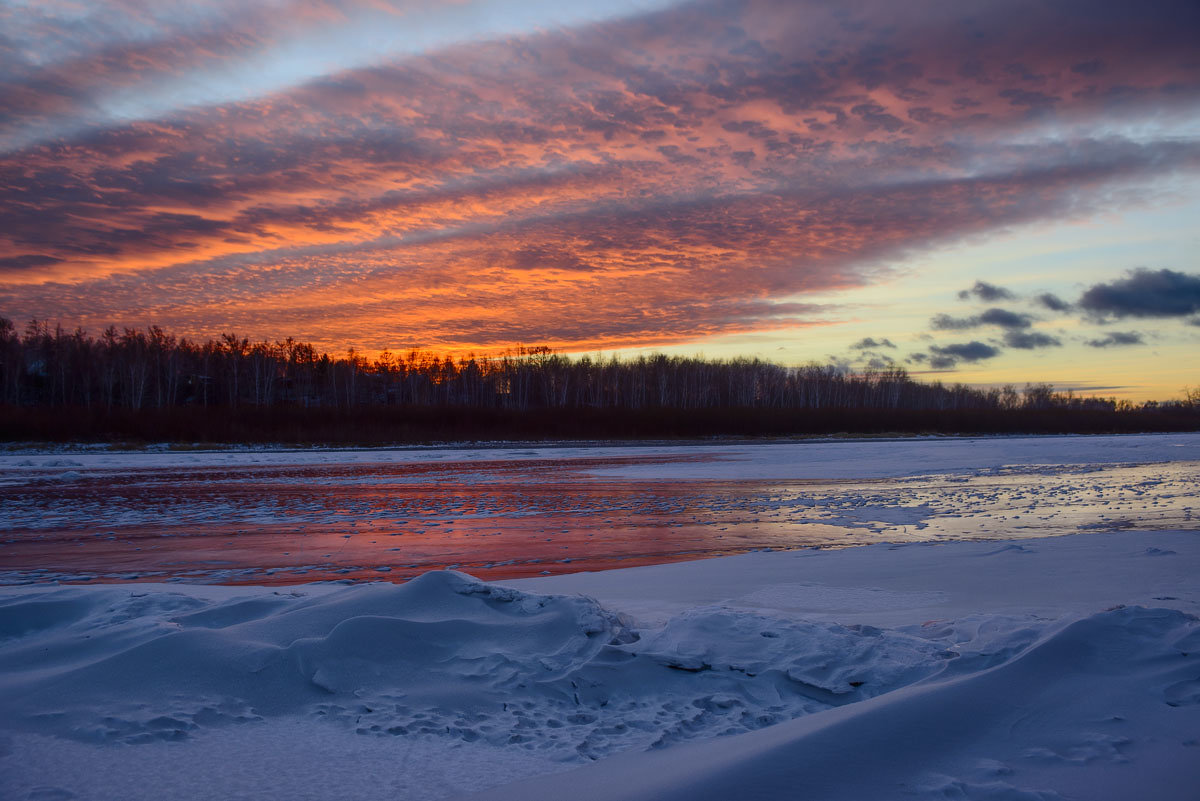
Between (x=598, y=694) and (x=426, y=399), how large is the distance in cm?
7622

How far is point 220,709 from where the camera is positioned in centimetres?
276

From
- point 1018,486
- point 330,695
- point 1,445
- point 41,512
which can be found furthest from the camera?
point 1,445

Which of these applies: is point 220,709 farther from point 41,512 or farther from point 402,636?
point 41,512

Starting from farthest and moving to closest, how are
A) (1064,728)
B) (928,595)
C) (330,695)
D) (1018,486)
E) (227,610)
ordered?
(1018,486) < (928,595) < (227,610) < (330,695) < (1064,728)

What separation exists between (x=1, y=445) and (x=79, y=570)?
3069 cm

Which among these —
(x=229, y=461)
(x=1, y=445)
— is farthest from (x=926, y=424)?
(x=1, y=445)

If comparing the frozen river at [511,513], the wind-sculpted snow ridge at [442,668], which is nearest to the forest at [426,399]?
the frozen river at [511,513]

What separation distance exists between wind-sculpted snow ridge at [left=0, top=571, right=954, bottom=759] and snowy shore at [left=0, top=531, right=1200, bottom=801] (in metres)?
0.01

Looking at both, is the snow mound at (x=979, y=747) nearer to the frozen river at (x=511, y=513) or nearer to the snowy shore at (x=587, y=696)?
the snowy shore at (x=587, y=696)

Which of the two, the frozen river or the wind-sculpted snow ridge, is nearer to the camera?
the wind-sculpted snow ridge

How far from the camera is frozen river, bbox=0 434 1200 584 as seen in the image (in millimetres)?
6586

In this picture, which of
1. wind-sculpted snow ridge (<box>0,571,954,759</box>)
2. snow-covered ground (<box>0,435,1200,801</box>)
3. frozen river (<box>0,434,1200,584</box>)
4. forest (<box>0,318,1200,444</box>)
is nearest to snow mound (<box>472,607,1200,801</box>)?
snow-covered ground (<box>0,435,1200,801</box>)

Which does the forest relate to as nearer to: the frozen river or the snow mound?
the frozen river

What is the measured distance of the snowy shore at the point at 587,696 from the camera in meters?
2.17
